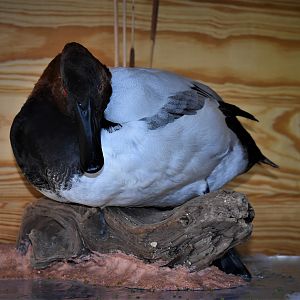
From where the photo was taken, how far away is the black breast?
1.48 m

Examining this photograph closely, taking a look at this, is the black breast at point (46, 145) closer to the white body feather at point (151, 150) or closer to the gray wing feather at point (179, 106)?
the white body feather at point (151, 150)

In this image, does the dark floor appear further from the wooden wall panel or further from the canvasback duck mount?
the wooden wall panel

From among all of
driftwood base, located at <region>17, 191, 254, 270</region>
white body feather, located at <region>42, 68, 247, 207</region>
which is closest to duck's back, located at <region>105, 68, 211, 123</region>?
white body feather, located at <region>42, 68, 247, 207</region>

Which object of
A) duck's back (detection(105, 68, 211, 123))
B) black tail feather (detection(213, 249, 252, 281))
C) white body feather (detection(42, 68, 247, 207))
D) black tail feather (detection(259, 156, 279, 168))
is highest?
duck's back (detection(105, 68, 211, 123))

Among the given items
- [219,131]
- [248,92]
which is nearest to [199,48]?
[248,92]

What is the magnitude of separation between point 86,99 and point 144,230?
0.33 meters

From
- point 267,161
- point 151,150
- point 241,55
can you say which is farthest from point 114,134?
point 241,55

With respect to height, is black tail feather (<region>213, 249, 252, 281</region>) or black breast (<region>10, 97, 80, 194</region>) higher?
black breast (<region>10, 97, 80, 194</region>)

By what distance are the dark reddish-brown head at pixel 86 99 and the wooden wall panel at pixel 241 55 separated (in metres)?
0.46

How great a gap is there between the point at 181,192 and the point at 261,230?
41 centimetres

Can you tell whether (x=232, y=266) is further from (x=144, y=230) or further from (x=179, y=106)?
(x=179, y=106)

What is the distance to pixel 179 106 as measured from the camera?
158 centimetres

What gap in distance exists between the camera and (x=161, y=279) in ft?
4.89

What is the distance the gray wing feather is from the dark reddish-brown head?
0.41 feet
